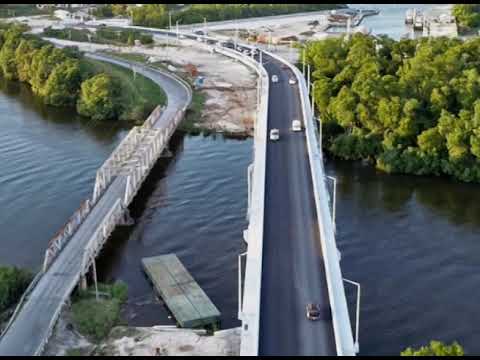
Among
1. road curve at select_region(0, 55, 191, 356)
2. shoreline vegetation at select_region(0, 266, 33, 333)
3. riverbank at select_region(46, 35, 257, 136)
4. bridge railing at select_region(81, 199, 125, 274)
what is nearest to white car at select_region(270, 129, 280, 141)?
road curve at select_region(0, 55, 191, 356)

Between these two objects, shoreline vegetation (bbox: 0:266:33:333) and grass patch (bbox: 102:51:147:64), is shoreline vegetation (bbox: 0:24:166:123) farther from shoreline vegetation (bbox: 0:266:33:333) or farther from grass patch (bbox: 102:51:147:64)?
shoreline vegetation (bbox: 0:266:33:333)

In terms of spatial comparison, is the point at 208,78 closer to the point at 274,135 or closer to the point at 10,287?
the point at 274,135

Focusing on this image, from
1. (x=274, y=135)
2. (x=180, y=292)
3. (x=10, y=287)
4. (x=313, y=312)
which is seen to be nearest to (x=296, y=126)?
(x=274, y=135)

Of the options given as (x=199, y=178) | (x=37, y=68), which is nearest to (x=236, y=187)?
(x=199, y=178)

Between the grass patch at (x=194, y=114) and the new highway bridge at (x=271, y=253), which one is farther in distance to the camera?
the grass patch at (x=194, y=114)

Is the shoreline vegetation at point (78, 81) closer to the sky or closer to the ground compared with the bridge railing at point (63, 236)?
closer to the sky

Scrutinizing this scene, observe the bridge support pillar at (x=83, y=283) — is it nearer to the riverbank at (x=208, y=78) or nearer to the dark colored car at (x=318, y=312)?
the dark colored car at (x=318, y=312)

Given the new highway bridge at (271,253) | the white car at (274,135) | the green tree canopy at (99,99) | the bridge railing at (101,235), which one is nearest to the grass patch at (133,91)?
the green tree canopy at (99,99)
